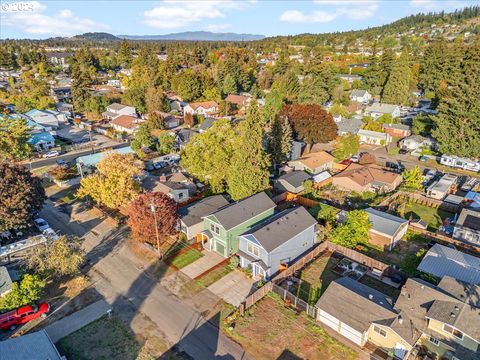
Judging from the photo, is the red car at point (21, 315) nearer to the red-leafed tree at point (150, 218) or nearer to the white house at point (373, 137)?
the red-leafed tree at point (150, 218)

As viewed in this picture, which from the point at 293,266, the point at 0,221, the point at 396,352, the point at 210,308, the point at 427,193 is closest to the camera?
the point at 396,352

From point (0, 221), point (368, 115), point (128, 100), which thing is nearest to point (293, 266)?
point (0, 221)

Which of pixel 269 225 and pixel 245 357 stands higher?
pixel 269 225

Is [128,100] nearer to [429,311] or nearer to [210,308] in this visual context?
[210,308]

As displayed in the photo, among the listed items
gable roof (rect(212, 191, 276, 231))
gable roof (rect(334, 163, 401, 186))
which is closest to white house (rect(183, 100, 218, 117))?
gable roof (rect(334, 163, 401, 186))

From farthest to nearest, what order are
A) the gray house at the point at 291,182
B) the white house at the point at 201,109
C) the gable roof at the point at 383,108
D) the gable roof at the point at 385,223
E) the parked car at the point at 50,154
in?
the white house at the point at 201,109 < the gable roof at the point at 383,108 < the parked car at the point at 50,154 < the gray house at the point at 291,182 < the gable roof at the point at 385,223

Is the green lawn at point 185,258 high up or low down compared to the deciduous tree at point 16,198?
down

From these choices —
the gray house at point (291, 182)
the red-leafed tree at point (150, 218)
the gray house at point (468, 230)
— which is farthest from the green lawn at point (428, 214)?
the red-leafed tree at point (150, 218)
